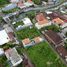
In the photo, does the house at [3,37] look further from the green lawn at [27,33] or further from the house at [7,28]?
the green lawn at [27,33]

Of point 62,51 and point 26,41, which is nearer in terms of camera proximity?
point 62,51

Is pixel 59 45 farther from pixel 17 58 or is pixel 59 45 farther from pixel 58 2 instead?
pixel 58 2

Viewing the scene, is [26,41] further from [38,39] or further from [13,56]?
[13,56]

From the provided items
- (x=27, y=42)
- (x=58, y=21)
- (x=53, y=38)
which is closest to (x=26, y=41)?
(x=27, y=42)

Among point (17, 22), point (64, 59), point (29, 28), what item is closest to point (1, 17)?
point (17, 22)

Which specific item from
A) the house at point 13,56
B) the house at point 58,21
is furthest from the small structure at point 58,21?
the house at point 13,56
